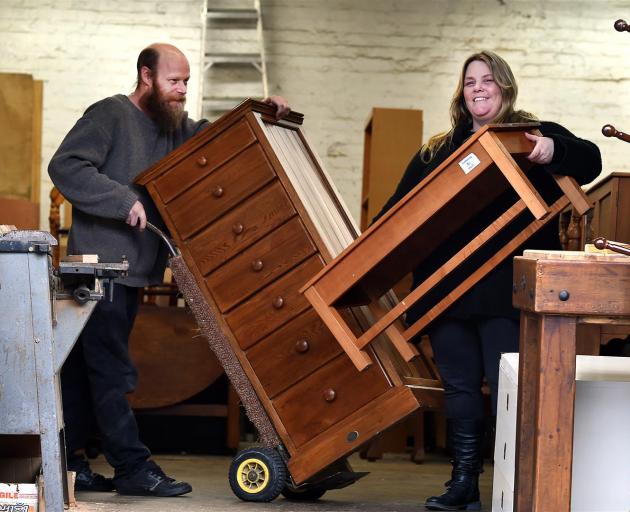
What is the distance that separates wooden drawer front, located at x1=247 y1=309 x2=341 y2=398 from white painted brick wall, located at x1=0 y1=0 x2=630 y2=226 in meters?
5.00

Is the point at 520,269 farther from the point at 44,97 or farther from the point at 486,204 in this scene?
the point at 44,97

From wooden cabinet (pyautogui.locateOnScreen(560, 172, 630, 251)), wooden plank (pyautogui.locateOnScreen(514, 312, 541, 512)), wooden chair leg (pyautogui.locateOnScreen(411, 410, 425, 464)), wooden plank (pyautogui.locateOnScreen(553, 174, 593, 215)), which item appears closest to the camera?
wooden plank (pyautogui.locateOnScreen(514, 312, 541, 512))

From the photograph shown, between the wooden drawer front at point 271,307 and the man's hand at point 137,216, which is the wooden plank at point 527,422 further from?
the man's hand at point 137,216

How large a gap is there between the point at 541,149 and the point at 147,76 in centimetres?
162

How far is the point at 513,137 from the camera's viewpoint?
344 centimetres

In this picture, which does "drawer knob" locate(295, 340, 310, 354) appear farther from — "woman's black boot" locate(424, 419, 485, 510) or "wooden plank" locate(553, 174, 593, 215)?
"wooden plank" locate(553, 174, 593, 215)

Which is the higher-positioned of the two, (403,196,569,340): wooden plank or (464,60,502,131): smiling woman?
(464,60,502,131): smiling woman

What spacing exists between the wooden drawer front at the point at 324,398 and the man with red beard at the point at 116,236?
0.50m

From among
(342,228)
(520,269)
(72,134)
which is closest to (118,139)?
(72,134)

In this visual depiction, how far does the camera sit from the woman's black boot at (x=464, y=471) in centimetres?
382

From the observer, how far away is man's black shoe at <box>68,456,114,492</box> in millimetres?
4148

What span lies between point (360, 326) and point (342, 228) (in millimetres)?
551

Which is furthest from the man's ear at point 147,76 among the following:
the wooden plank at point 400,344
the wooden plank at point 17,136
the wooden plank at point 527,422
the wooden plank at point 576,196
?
the wooden plank at point 17,136

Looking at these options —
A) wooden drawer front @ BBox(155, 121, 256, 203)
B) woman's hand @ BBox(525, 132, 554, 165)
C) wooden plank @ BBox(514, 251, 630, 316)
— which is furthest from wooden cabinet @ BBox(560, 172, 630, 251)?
wooden plank @ BBox(514, 251, 630, 316)
